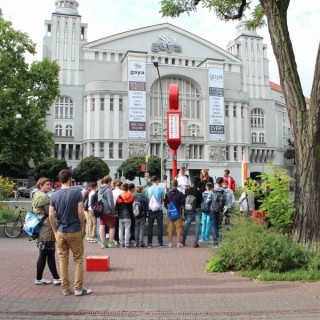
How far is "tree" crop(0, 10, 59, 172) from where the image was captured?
29.0 meters

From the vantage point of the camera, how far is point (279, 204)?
8.63 metres

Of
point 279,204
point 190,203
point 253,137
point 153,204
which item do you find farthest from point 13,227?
point 253,137

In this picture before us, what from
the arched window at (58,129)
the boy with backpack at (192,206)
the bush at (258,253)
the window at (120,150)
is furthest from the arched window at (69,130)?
the bush at (258,253)

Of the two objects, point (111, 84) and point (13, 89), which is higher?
point (111, 84)

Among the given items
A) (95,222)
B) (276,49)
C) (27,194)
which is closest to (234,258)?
(276,49)

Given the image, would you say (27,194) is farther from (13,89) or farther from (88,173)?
(13,89)

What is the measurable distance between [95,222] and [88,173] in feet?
134

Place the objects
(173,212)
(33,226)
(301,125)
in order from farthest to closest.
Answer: (173,212) < (301,125) < (33,226)

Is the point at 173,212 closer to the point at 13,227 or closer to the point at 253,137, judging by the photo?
the point at 13,227

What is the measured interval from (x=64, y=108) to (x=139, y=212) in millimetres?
56676

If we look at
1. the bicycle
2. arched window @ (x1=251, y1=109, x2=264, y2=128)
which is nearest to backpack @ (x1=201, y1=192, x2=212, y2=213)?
the bicycle

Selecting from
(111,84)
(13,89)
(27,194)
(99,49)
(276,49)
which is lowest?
(27,194)

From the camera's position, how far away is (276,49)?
870cm

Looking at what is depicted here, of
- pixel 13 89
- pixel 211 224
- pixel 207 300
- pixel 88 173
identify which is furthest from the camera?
pixel 88 173
